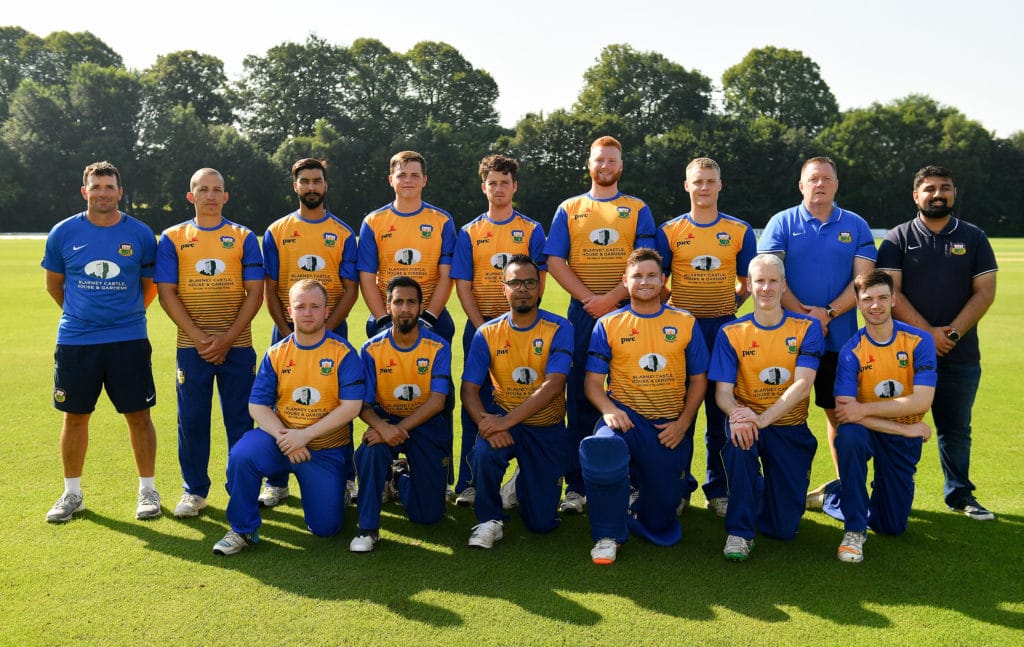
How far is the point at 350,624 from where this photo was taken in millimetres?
3574

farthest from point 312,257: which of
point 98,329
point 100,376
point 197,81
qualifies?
point 197,81

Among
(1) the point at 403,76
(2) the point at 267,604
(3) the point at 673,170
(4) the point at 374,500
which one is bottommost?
(2) the point at 267,604

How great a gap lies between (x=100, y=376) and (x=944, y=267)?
5629 mm

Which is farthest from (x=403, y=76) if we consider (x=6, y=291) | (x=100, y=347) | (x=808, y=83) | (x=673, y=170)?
(x=100, y=347)

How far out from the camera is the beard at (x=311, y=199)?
5.50 m

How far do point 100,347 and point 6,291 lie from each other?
51.9 ft

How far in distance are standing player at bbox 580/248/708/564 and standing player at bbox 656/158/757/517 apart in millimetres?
450

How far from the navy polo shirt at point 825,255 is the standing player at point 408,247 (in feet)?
7.66

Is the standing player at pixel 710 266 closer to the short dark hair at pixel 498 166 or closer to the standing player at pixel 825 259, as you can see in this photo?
the standing player at pixel 825 259

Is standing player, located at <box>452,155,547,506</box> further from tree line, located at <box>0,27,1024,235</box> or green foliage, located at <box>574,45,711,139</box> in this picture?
green foliage, located at <box>574,45,711,139</box>

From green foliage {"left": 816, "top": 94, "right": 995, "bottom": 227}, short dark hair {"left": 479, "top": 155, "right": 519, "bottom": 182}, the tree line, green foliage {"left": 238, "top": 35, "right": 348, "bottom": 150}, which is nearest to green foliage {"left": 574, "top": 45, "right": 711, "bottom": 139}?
the tree line

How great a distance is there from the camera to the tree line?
166 feet

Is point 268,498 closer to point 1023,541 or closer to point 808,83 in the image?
point 1023,541

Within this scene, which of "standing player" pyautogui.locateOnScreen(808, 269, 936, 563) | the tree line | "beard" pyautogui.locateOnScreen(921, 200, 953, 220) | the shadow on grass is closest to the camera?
the shadow on grass
